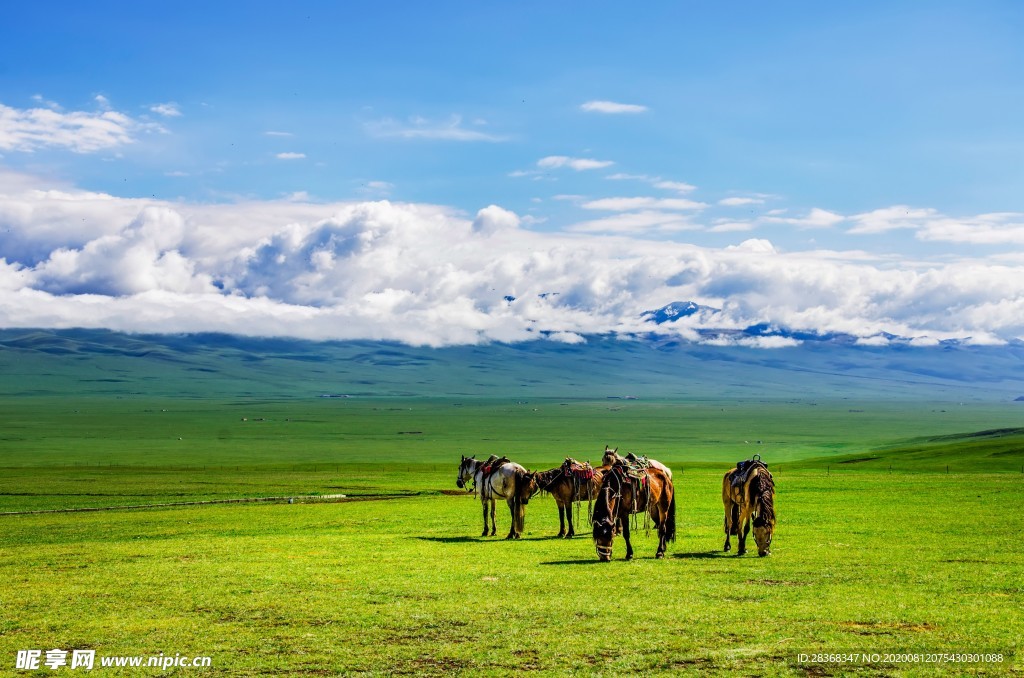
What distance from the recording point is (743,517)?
24219mm

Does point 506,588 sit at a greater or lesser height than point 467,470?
lesser

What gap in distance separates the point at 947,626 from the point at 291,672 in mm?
10958

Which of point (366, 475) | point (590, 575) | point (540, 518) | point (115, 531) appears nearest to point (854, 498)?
point (540, 518)

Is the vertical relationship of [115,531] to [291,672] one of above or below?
below

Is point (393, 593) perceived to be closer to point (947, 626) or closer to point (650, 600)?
point (650, 600)

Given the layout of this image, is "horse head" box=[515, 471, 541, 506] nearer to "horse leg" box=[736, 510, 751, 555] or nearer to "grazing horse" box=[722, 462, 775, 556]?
"grazing horse" box=[722, 462, 775, 556]

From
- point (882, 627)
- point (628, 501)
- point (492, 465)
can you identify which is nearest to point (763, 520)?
point (628, 501)

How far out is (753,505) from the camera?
23.6m

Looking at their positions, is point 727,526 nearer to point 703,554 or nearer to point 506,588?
point 703,554

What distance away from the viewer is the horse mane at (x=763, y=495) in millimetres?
23344

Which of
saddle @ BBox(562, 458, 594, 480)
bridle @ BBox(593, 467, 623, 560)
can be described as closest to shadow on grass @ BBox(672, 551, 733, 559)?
bridle @ BBox(593, 467, 623, 560)

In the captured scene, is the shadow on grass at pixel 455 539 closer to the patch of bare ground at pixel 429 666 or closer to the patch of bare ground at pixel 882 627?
the patch of bare ground at pixel 429 666

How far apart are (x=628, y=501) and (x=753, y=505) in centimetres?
332

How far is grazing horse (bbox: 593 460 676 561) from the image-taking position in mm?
23188
